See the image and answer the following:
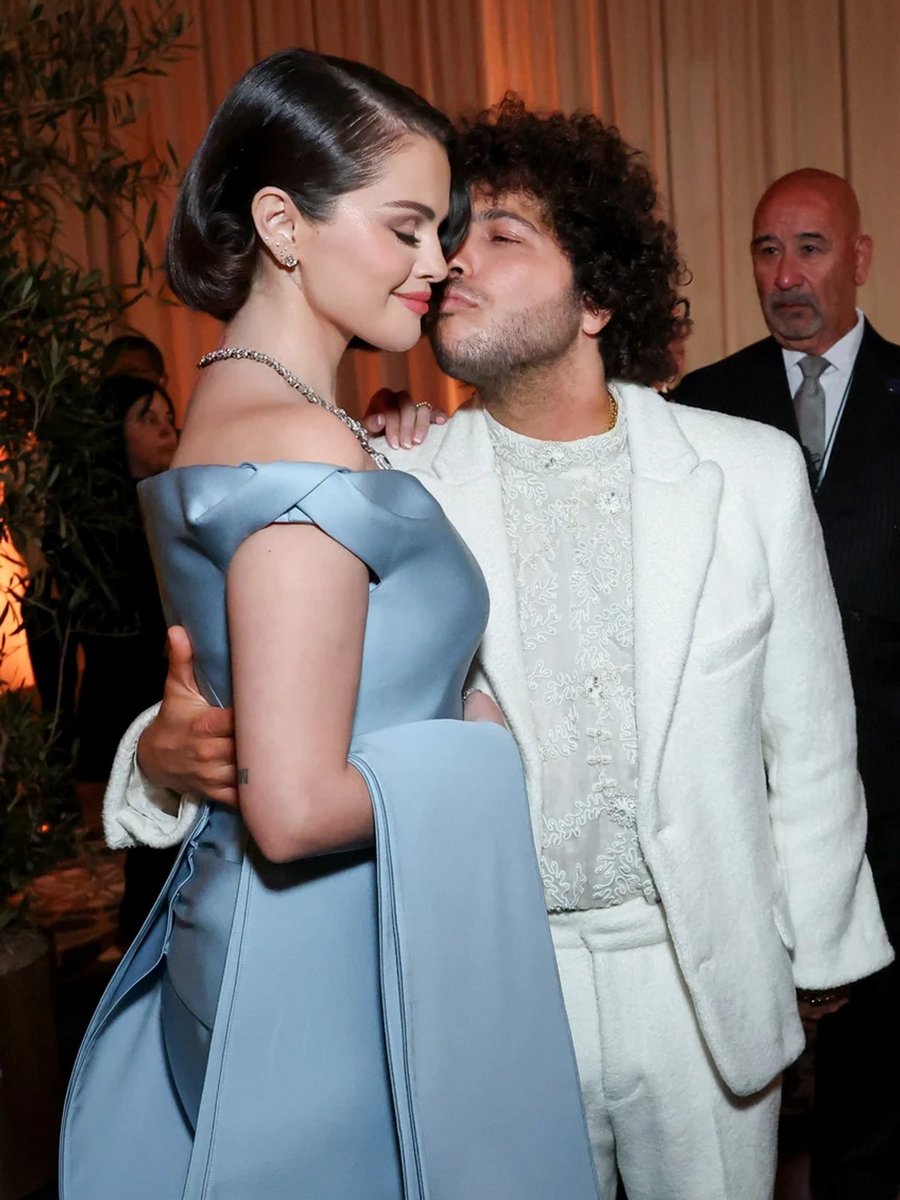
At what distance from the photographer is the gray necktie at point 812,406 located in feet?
11.0

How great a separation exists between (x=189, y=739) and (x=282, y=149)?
66cm

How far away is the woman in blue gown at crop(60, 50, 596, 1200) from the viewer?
1.33 m

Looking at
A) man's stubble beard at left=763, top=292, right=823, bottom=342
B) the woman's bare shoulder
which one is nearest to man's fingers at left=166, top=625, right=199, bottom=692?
the woman's bare shoulder

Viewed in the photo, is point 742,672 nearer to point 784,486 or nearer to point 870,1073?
point 784,486

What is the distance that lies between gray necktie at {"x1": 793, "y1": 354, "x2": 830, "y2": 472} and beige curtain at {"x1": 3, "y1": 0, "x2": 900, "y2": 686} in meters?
3.42

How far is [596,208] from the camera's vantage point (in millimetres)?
2217

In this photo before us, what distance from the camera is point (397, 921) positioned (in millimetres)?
1398

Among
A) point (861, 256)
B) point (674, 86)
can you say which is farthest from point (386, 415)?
point (674, 86)

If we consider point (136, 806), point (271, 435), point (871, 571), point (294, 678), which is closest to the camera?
point (294, 678)

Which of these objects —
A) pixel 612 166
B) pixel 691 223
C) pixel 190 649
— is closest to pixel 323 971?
pixel 190 649

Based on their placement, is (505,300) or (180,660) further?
(505,300)

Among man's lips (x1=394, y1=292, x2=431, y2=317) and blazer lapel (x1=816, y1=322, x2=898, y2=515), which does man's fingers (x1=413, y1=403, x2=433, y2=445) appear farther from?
blazer lapel (x1=816, y1=322, x2=898, y2=515)

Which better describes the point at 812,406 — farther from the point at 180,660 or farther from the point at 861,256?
the point at 180,660

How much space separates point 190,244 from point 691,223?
18.4 feet
